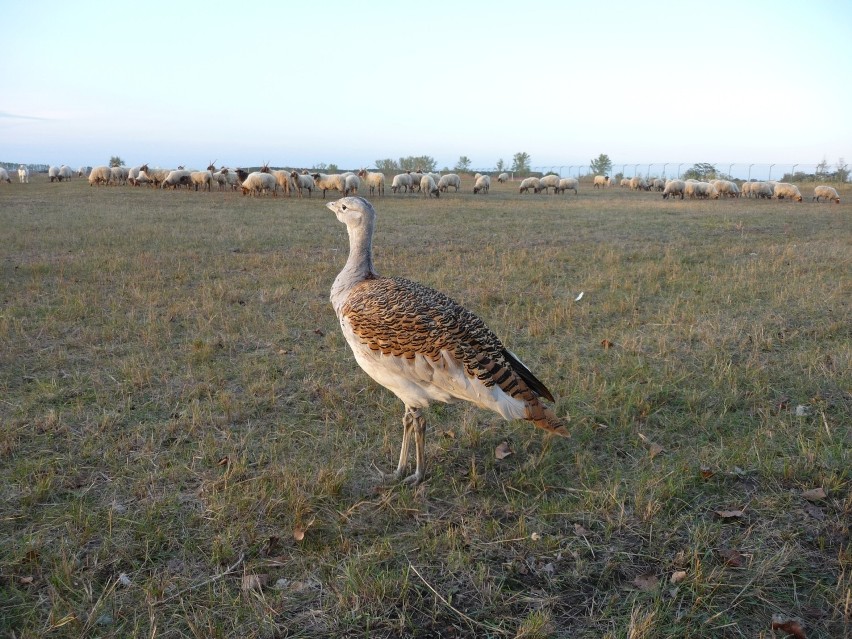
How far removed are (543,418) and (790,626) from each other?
5.42ft

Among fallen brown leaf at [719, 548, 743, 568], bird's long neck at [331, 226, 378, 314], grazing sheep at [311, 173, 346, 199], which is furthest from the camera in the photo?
grazing sheep at [311, 173, 346, 199]

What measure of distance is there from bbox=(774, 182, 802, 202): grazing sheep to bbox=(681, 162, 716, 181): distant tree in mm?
30987

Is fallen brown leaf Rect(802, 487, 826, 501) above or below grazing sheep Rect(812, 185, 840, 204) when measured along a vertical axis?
below

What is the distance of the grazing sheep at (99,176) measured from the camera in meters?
39.9

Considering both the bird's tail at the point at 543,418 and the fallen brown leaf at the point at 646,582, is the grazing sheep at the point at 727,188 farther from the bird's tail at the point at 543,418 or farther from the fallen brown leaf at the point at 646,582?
the fallen brown leaf at the point at 646,582

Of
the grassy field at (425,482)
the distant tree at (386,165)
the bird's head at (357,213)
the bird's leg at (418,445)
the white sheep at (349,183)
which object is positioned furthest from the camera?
the distant tree at (386,165)

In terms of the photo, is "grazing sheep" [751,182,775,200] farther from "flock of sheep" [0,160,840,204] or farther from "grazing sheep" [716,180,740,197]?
"grazing sheep" [716,180,740,197]

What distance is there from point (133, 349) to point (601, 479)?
5.19m

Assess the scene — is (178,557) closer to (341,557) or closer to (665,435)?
(341,557)

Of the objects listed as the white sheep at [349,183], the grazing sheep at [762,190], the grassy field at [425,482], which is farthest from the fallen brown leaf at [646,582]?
the grazing sheep at [762,190]

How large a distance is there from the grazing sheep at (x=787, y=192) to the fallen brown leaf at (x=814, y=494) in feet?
123

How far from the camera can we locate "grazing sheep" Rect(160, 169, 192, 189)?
36.6 m

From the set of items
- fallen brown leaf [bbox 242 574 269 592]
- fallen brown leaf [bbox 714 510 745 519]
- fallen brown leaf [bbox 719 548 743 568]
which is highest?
fallen brown leaf [bbox 714 510 745 519]

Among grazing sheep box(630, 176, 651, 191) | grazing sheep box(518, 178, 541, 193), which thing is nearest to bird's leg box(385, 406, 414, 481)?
grazing sheep box(518, 178, 541, 193)
